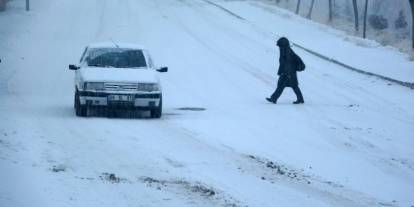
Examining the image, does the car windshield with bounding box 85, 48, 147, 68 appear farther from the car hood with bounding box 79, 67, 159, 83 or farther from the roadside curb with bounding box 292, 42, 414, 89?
the roadside curb with bounding box 292, 42, 414, 89

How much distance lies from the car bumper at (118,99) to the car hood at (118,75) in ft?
0.96

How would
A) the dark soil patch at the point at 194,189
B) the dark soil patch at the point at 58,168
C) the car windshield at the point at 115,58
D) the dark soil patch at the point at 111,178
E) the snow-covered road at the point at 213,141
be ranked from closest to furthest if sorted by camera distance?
the dark soil patch at the point at 194,189 < the snow-covered road at the point at 213,141 < the dark soil patch at the point at 111,178 < the dark soil patch at the point at 58,168 < the car windshield at the point at 115,58

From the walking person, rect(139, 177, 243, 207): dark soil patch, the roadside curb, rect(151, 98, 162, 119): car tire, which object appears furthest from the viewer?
the roadside curb

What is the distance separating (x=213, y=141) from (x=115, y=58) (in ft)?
15.7

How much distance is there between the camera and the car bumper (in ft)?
53.2

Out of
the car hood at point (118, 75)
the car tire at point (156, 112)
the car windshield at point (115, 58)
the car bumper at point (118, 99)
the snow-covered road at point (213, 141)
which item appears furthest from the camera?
the car windshield at point (115, 58)

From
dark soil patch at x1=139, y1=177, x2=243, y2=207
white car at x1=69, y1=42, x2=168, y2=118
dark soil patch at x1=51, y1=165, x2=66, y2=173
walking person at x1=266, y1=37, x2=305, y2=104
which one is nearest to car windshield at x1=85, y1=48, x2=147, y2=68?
white car at x1=69, y1=42, x2=168, y2=118

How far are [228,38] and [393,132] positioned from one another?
865 inches

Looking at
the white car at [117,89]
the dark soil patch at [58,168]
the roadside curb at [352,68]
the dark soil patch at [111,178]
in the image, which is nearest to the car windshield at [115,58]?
the white car at [117,89]

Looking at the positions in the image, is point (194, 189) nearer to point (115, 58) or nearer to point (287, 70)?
point (115, 58)

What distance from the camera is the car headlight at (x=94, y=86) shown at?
1627 centimetres

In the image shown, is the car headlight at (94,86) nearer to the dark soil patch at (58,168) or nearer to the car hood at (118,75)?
the car hood at (118,75)

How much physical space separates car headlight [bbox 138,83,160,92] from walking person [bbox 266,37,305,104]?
4.29 meters

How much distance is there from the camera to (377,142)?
14227mm
